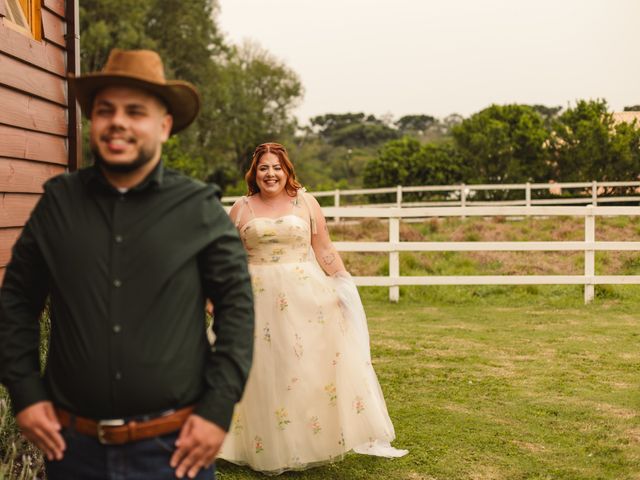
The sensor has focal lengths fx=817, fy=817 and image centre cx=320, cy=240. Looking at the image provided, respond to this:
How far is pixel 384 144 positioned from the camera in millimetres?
36188

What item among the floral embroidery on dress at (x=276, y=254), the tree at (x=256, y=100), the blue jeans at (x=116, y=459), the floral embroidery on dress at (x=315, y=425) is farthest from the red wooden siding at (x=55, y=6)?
the tree at (x=256, y=100)

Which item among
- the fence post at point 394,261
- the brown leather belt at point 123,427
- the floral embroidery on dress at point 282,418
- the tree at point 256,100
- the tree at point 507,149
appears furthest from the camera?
the tree at point 256,100

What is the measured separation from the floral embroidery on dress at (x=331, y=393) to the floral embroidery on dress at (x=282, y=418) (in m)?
0.29

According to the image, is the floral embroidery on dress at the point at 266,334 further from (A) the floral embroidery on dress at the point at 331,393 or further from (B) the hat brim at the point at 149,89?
(B) the hat brim at the point at 149,89

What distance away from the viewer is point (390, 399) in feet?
22.2

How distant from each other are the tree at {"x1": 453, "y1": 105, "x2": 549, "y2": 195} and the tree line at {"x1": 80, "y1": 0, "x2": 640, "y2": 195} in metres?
0.04

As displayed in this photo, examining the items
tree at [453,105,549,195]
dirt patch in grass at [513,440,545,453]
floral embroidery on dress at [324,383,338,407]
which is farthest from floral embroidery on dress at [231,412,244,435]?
tree at [453,105,549,195]

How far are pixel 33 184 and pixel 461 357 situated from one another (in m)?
4.56

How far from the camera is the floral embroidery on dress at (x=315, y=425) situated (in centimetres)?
493

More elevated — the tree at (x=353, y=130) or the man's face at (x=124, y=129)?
the tree at (x=353, y=130)

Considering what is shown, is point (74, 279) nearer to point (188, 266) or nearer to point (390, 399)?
point (188, 266)

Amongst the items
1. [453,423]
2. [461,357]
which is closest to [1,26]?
[453,423]
